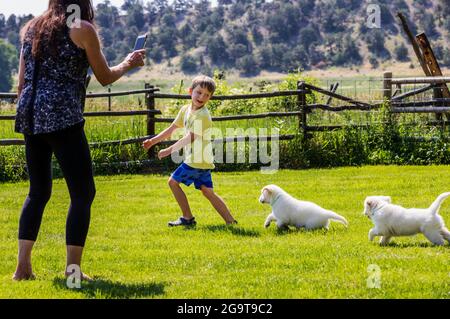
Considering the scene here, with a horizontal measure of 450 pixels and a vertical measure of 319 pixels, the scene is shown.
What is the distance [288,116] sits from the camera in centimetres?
1631

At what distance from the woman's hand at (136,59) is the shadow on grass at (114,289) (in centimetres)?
156

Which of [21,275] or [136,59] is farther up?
[136,59]

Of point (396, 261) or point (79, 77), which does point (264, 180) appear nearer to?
point (396, 261)

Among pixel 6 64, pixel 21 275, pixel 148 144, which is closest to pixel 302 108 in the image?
pixel 148 144

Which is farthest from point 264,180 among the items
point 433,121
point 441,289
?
point 441,289

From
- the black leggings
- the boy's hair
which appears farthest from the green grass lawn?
the boy's hair

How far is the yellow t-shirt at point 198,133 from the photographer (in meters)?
8.41

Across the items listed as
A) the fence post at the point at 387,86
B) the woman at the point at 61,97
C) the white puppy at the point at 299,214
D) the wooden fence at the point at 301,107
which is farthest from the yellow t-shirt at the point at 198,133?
the fence post at the point at 387,86

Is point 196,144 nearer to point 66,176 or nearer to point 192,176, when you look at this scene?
point 192,176

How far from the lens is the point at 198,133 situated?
8.37m

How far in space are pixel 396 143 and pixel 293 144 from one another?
1992 mm

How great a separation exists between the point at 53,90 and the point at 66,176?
60 cm

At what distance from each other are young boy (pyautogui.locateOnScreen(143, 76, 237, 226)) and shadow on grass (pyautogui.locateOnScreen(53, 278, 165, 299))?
2.57 meters

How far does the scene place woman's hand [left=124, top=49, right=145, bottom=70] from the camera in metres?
5.84
